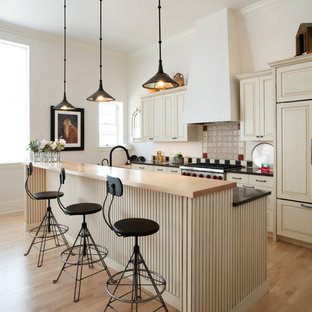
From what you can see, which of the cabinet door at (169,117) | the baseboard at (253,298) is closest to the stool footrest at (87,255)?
the baseboard at (253,298)

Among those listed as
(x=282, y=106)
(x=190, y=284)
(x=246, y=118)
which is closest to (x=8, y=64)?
(x=246, y=118)

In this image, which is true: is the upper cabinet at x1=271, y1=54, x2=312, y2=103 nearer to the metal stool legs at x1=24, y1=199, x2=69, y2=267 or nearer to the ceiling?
the ceiling

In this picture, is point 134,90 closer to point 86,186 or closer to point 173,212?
point 86,186

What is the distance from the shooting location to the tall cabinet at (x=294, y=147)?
10.9 ft

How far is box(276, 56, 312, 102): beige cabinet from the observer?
329 centimetres

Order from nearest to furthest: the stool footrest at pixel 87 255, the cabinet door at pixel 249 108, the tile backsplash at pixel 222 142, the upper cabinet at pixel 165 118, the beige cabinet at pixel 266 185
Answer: the stool footrest at pixel 87 255, the beige cabinet at pixel 266 185, the cabinet door at pixel 249 108, the tile backsplash at pixel 222 142, the upper cabinet at pixel 165 118

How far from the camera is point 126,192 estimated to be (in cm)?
267

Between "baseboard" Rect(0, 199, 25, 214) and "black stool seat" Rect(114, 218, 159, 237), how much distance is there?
3.93 m

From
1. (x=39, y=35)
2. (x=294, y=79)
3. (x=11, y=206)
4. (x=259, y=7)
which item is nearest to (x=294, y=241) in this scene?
(x=294, y=79)

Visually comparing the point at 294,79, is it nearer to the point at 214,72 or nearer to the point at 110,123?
the point at 214,72

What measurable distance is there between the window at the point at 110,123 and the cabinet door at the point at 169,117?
165 cm

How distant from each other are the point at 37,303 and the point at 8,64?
450 cm

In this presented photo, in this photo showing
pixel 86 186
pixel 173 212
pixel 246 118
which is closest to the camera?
pixel 173 212

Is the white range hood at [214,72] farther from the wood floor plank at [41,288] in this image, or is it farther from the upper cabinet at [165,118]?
the wood floor plank at [41,288]
